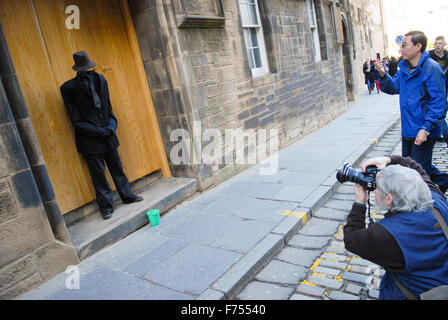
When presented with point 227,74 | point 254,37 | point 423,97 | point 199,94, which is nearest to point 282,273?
point 423,97

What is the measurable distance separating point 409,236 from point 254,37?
21.5ft

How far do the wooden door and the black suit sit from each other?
0.86 ft

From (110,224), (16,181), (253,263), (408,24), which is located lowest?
(253,263)

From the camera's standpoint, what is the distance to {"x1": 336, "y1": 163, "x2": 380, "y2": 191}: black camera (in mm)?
2117

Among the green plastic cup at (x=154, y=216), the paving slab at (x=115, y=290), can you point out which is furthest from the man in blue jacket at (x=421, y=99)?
the green plastic cup at (x=154, y=216)

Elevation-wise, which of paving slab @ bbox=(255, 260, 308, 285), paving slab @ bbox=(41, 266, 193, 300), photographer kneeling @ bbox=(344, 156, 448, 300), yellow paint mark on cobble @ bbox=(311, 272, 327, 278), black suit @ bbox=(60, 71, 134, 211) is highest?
black suit @ bbox=(60, 71, 134, 211)

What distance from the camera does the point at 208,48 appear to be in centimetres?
554

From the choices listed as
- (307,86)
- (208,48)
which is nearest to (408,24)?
(307,86)

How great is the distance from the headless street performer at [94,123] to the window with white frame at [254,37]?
3951mm

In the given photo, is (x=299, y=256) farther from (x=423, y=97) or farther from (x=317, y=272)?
(x=423, y=97)

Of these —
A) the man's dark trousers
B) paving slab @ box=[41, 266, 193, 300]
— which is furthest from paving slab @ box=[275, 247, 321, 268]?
the man's dark trousers

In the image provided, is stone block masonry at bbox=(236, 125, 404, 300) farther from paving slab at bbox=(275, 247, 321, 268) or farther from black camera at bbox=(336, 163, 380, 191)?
black camera at bbox=(336, 163, 380, 191)
